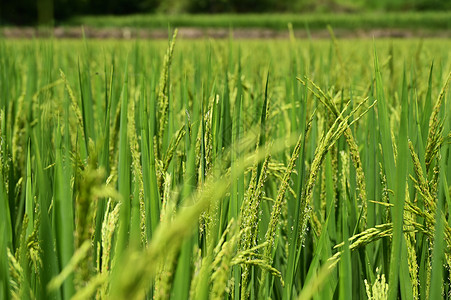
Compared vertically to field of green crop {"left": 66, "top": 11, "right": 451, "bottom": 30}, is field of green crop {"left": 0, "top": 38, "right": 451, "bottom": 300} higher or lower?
lower

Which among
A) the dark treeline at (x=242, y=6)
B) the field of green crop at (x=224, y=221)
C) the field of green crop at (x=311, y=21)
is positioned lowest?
the field of green crop at (x=224, y=221)

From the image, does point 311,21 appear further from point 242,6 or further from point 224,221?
point 224,221

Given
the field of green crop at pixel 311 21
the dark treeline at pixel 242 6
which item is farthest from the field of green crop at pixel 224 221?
the dark treeline at pixel 242 6

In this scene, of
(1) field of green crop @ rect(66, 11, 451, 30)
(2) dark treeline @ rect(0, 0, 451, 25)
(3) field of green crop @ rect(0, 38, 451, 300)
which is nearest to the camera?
(3) field of green crop @ rect(0, 38, 451, 300)

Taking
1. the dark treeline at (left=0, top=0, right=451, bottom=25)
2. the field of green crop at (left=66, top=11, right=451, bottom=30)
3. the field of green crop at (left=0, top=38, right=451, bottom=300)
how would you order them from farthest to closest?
the dark treeline at (left=0, top=0, right=451, bottom=25), the field of green crop at (left=66, top=11, right=451, bottom=30), the field of green crop at (left=0, top=38, right=451, bottom=300)

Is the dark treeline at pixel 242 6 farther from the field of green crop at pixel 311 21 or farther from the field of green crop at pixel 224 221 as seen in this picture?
the field of green crop at pixel 224 221

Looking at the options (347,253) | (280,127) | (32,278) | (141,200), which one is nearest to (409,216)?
(347,253)

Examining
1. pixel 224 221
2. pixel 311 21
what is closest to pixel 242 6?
pixel 311 21

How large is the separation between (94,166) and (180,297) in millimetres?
157

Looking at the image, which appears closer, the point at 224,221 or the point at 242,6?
the point at 224,221

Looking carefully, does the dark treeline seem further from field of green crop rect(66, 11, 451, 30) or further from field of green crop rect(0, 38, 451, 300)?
field of green crop rect(0, 38, 451, 300)

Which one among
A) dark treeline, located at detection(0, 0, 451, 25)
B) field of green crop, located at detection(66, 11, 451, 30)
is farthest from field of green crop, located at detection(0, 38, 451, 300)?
dark treeline, located at detection(0, 0, 451, 25)

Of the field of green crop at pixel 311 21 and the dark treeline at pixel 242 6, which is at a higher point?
the dark treeline at pixel 242 6

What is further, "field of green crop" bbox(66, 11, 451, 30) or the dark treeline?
the dark treeline
